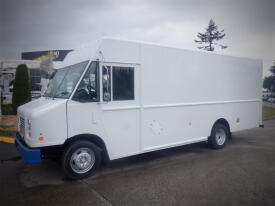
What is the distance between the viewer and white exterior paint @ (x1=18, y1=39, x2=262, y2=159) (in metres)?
4.76

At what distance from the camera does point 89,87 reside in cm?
503

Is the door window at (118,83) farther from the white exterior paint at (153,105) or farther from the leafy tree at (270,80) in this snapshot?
the leafy tree at (270,80)

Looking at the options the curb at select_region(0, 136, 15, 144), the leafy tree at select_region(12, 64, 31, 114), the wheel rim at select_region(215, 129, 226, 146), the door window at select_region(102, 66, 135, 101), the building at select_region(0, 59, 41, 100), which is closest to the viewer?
the door window at select_region(102, 66, 135, 101)

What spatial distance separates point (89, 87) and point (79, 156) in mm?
1502

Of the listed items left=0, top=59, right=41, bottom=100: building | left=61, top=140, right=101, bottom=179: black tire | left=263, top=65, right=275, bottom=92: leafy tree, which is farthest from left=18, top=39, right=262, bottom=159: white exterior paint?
left=263, top=65, right=275, bottom=92: leafy tree

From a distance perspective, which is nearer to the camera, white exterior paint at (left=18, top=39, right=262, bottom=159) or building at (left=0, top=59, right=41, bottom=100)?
white exterior paint at (left=18, top=39, right=262, bottom=159)

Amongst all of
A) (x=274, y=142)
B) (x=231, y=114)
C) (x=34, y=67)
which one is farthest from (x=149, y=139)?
(x=34, y=67)

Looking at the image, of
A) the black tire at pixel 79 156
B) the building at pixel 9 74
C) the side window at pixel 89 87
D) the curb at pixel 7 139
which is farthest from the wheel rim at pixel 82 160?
the building at pixel 9 74

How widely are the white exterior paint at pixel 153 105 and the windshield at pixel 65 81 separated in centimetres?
21

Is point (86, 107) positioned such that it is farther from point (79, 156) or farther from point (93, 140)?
point (79, 156)

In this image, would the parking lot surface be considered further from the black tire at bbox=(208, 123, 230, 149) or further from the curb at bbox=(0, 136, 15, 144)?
the curb at bbox=(0, 136, 15, 144)

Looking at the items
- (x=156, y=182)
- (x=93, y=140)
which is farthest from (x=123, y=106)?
(x=156, y=182)

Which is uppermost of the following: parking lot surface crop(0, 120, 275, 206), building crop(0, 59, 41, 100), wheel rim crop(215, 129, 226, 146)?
building crop(0, 59, 41, 100)

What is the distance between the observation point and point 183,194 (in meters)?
4.30
